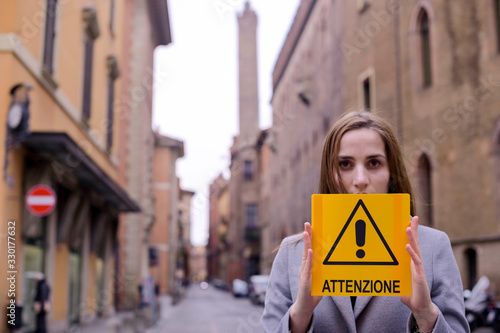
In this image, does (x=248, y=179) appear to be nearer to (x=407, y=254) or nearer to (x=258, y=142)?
(x=258, y=142)

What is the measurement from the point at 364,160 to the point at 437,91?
21.7 m

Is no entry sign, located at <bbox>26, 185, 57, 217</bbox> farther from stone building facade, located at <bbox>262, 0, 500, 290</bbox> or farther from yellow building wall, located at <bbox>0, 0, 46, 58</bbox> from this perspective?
stone building facade, located at <bbox>262, 0, 500, 290</bbox>

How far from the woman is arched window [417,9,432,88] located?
22.8m

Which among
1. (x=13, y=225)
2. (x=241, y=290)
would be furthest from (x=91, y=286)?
(x=241, y=290)

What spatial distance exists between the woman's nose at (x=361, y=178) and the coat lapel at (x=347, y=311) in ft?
1.32

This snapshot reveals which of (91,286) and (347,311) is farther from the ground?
(347,311)

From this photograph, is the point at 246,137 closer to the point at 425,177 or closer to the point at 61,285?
the point at 425,177

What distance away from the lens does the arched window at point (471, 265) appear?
20891 mm

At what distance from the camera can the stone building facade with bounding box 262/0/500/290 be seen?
20.2m

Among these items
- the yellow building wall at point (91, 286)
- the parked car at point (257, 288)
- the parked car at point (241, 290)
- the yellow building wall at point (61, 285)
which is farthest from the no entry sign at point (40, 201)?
the parked car at point (241, 290)

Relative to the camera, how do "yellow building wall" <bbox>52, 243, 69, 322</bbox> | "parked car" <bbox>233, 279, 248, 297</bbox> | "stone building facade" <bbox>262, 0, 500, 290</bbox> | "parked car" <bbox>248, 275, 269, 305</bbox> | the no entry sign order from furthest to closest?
"parked car" <bbox>233, 279, 248, 297</bbox>, "parked car" <bbox>248, 275, 269, 305</bbox>, "stone building facade" <bbox>262, 0, 500, 290</bbox>, "yellow building wall" <bbox>52, 243, 69, 322</bbox>, the no entry sign

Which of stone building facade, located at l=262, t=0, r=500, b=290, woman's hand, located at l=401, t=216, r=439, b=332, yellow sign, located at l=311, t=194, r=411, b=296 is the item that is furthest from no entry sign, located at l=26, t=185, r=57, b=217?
woman's hand, located at l=401, t=216, r=439, b=332

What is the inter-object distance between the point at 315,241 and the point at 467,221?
2006 centimetres

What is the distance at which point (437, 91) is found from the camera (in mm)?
23141
